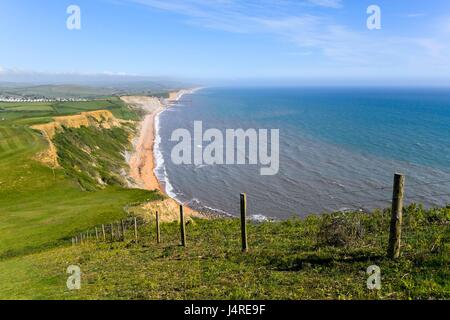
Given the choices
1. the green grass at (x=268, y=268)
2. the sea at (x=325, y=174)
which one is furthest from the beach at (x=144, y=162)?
the green grass at (x=268, y=268)

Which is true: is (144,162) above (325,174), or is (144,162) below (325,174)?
below

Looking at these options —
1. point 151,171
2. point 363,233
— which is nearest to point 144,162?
point 151,171

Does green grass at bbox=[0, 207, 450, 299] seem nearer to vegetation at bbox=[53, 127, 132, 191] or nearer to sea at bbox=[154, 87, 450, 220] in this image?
sea at bbox=[154, 87, 450, 220]

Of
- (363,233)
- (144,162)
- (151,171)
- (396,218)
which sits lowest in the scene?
(151,171)

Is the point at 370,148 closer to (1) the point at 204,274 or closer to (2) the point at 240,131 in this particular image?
(2) the point at 240,131

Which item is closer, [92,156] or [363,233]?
[363,233]

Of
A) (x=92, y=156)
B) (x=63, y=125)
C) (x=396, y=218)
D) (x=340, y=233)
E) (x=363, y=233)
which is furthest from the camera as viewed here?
(x=63, y=125)

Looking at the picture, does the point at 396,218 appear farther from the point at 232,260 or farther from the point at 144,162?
the point at 144,162

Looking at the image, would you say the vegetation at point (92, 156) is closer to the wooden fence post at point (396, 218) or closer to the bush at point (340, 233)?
the bush at point (340, 233)
